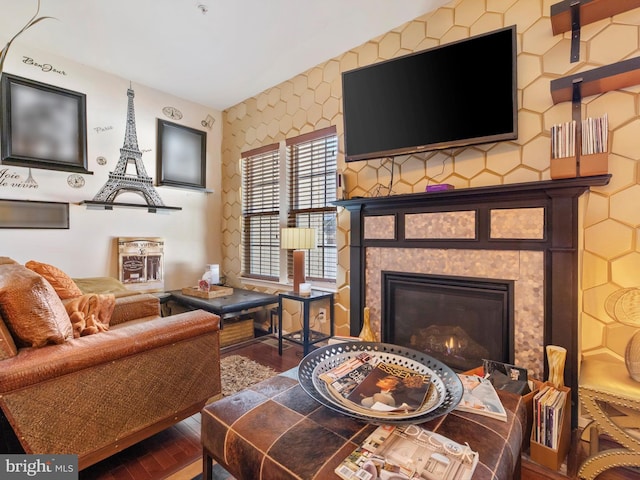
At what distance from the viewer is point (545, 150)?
6.10 feet

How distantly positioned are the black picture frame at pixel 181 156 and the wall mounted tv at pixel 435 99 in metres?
2.20

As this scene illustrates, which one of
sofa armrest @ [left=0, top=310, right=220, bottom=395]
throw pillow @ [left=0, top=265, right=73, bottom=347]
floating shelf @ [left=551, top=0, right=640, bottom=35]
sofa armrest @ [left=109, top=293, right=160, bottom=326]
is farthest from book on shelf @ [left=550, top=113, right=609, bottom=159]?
sofa armrest @ [left=109, top=293, right=160, bottom=326]

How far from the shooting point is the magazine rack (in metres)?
1.45

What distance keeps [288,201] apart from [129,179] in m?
1.67

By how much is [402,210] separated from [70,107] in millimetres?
3164

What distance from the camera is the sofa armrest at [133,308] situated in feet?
7.34

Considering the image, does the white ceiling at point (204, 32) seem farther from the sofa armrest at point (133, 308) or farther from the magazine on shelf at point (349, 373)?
the magazine on shelf at point (349, 373)

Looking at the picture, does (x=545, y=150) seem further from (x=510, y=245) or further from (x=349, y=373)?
(x=349, y=373)

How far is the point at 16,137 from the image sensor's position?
8.57ft

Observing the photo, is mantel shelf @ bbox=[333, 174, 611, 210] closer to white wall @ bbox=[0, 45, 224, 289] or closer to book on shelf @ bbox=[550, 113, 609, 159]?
book on shelf @ bbox=[550, 113, 609, 159]

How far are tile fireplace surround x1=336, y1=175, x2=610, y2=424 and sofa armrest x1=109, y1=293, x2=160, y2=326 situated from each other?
172 centimetres

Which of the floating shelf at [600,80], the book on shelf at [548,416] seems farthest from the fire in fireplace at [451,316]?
the floating shelf at [600,80]

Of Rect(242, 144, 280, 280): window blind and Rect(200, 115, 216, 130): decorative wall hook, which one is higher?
Rect(200, 115, 216, 130): decorative wall hook

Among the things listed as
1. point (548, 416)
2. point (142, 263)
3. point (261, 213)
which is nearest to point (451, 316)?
point (548, 416)
